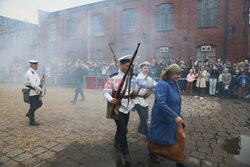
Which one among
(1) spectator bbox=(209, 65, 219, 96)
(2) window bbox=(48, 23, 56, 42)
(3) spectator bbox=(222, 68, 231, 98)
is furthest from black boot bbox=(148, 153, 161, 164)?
(2) window bbox=(48, 23, 56, 42)

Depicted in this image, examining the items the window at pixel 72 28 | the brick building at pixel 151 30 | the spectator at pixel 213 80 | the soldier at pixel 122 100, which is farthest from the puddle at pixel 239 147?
the window at pixel 72 28

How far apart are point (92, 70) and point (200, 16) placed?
9.76m

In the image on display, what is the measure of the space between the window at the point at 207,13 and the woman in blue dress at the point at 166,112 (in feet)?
42.8

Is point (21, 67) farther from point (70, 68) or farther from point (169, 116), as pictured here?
point (169, 116)

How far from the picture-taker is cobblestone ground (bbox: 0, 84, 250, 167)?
2979 millimetres

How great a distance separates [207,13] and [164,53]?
4510mm

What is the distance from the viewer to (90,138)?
3.88 metres

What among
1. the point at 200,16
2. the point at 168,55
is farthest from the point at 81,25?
the point at 200,16

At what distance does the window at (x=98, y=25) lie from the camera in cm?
1830

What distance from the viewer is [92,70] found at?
13789mm

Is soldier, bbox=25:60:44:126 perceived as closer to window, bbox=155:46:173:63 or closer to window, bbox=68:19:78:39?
window, bbox=155:46:173:63

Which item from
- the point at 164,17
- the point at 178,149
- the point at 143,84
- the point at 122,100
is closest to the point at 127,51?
the point at 164,17

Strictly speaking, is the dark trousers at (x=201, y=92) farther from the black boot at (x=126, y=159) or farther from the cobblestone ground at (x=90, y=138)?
the black boot at (x=126, y=159)

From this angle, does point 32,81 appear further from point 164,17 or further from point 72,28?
point 72,28
